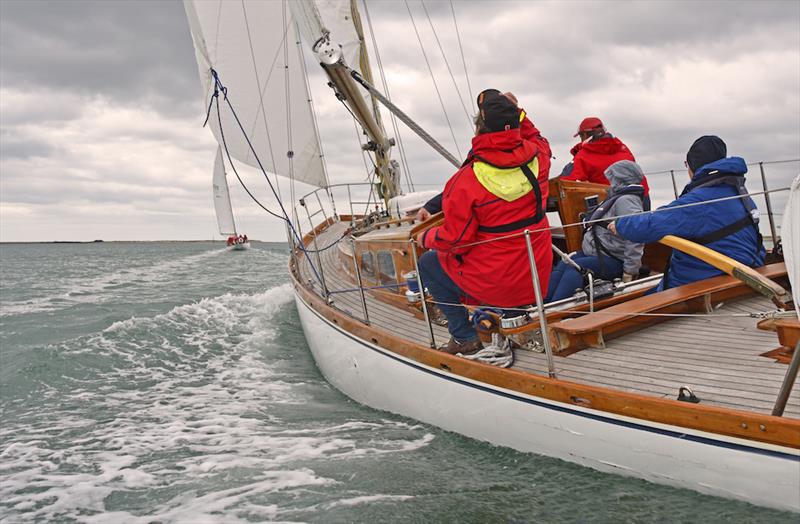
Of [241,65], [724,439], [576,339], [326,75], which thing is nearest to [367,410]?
[576,339]

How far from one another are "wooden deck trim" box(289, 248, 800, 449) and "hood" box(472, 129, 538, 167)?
1127mm

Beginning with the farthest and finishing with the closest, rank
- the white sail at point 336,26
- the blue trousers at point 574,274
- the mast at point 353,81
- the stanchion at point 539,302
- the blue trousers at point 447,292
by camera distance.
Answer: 1. the white sail at point 336,26
2. the mast at point 353,81
3. the blue trousers at point 574,274
4. the blue trousers at point 447,292
5. the stanchion at point 539,302

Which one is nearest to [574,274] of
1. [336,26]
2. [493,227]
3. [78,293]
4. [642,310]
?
[642,310]

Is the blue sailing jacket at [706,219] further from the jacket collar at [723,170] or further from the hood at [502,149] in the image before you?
the hood at [502,149]

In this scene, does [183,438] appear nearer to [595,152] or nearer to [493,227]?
[493,227]

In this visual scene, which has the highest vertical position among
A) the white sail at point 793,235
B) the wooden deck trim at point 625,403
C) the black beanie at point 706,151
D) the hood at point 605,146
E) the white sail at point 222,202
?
the white sail at point 222,202

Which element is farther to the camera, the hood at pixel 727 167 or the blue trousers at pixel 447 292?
the blue trousers at pixel 447 292

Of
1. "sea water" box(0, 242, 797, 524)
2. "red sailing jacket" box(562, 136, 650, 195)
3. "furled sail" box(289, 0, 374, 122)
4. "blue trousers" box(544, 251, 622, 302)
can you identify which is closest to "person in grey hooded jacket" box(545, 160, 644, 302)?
"blue trousers" box(544, 251, 622, 302)

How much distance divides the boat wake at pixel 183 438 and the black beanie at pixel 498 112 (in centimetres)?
199

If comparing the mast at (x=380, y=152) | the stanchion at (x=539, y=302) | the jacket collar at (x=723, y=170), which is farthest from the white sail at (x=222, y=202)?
the stanchion at (x=539, y=302)

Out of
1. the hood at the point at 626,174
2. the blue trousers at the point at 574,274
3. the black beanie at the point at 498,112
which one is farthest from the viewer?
the hood at the point at 626,174

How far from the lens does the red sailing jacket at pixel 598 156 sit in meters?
5.67

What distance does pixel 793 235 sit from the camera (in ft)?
6.28

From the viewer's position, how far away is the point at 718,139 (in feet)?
12.4
